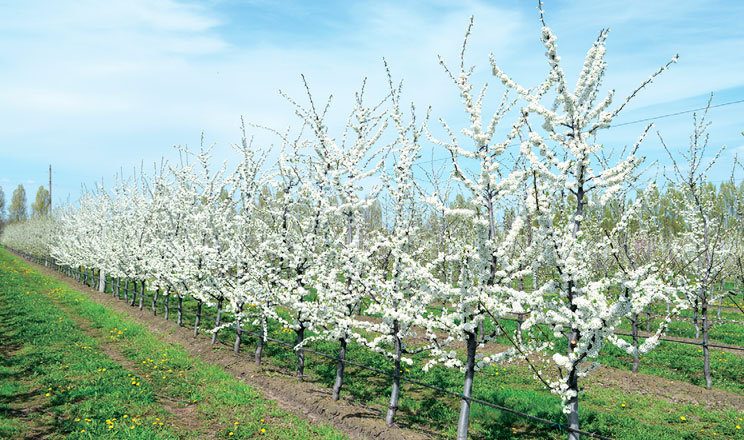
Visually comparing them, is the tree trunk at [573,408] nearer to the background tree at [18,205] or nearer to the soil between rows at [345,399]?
the soil between rows at [345,399]

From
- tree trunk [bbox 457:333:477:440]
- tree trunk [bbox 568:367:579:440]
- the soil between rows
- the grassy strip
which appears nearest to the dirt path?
the soil between rows

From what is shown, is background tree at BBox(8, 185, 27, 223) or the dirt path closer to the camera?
the dirt path

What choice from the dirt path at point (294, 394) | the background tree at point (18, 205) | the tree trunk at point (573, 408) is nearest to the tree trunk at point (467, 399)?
the dirt path at point (294, 394)

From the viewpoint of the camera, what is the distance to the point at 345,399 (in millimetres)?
9375

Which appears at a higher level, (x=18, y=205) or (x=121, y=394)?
(x=18, y=205)

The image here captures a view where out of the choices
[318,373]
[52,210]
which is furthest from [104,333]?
[52,210]

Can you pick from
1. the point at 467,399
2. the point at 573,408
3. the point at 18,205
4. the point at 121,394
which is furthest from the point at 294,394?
the point at 18,205

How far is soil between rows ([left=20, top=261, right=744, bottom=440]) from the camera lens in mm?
7969

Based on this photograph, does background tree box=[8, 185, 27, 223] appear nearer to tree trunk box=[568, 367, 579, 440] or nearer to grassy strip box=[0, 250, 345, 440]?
grassy strip box=[0, 250, 345, 440]

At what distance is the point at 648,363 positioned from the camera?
13055 millimetres

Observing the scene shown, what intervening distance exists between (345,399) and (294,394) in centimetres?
120

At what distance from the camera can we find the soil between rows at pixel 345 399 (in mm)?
7969

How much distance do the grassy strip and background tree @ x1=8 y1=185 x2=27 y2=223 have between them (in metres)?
121

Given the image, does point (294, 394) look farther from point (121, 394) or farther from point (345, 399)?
point (121, 394)
